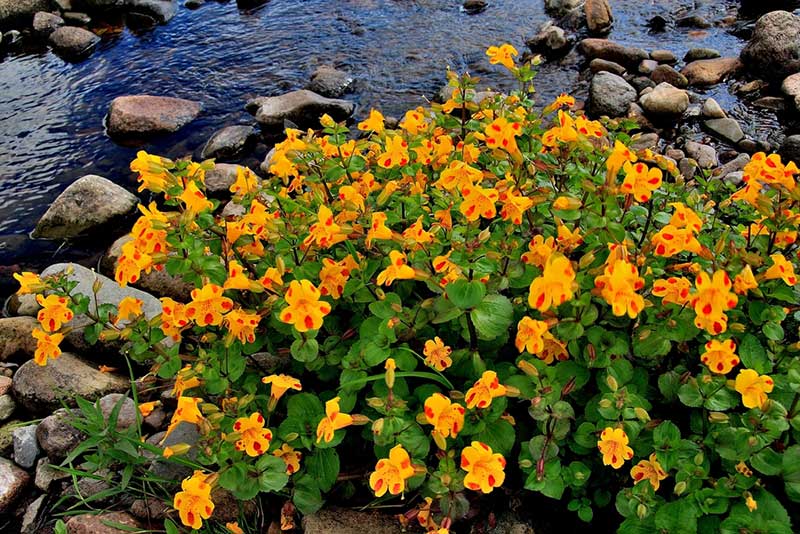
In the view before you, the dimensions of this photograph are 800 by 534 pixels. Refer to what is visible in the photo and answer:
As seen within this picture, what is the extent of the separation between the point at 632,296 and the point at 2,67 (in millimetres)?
10254

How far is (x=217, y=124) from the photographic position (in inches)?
274

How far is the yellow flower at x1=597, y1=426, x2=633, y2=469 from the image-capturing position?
186cm

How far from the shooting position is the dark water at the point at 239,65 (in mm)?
6574

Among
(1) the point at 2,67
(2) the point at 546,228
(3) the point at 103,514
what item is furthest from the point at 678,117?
(1) the point at 2,67

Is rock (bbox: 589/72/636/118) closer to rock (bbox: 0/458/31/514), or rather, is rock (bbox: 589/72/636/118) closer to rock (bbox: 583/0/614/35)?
rock (bbox: 583/0/614/35)

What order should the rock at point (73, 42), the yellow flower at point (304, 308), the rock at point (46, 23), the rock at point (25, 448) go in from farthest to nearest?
1. the rock at point (46, 23)
2. the rock at point (73, 42)
3. the rock at point (25, 448)
4. the yellow flower at point (304, 308)

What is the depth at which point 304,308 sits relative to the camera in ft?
6.49

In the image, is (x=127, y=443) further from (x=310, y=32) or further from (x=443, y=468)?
(x=310, y=32)

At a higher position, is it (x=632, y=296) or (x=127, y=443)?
(x=632, y=296)

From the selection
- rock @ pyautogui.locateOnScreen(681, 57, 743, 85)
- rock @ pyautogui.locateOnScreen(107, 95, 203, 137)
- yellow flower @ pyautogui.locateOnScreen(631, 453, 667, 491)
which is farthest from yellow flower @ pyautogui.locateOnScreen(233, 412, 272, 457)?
rock @ pyautogui.locateOnScreen(681, 57, 743, 85)

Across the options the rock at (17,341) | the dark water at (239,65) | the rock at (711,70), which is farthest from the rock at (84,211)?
the rock at (711,70)

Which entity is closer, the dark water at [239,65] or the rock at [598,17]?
the dark water at [239,65]

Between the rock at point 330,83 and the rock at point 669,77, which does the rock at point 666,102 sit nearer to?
the rock at point 669,77

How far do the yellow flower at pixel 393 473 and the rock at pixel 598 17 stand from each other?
24.6 feet
